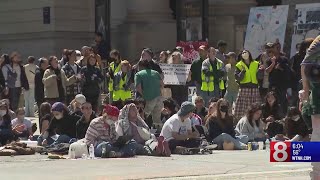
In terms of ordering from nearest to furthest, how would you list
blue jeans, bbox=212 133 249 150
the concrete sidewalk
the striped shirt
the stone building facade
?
1. the concrete sidewalk
2. the striped shirt
3. blue jeans, bbox=212 133 249 150
4. the stone building facade

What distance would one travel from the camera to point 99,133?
48.0 ft

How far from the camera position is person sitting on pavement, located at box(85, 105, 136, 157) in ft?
47.4

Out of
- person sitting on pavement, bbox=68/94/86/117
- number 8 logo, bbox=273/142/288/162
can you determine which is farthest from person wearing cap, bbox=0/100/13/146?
number 8 logo, bbox=273/142/288/162

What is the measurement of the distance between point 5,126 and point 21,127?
800mm

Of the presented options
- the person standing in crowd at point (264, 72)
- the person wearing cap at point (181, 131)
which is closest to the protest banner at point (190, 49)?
the person standing in crowd at point (264, 72)

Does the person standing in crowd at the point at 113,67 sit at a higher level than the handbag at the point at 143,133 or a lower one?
higher

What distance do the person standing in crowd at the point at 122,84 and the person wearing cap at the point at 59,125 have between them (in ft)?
9.45

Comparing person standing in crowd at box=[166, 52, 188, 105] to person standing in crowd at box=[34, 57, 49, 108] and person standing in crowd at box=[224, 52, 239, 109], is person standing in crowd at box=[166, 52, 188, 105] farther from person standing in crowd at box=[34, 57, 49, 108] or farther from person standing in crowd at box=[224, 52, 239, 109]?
person standing in crowd at box=[34, 57, 49, 108]

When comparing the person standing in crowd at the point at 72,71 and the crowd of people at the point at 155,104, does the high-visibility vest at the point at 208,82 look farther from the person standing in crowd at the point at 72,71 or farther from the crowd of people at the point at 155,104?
the person standing in crowd at the point at 72,71

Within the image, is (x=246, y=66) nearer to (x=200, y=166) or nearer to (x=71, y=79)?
(x=71, y=79)

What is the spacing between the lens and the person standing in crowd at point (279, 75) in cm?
1805

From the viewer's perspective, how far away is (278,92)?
18.2m

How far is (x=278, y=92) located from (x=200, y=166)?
18.6ft

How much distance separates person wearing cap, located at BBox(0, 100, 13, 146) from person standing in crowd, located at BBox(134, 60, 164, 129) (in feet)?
8.97
